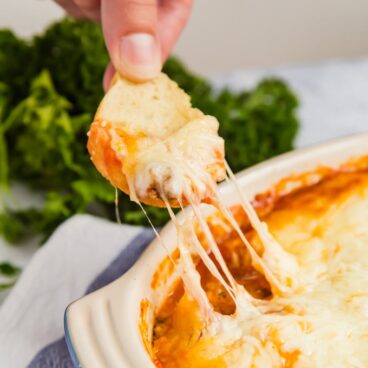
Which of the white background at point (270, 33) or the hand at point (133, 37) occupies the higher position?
the hand at point (133, 37)

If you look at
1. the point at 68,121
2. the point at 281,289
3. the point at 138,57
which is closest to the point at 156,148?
the point at 138,57

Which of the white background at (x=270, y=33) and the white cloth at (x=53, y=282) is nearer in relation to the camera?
the white cloth at (x=53, y=282)

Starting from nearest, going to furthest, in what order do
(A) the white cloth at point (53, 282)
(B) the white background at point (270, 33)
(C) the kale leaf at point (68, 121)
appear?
1. (A) the white cloth at point (53, 282)
2. (C) the kale leaf at point (68, 121)
3. (B) the white background at point (270, 33)

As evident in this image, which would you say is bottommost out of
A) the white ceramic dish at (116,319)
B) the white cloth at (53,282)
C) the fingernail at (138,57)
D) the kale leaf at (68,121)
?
the white cloth at (53,282)

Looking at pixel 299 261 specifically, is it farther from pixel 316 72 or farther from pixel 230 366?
pixel 316 72

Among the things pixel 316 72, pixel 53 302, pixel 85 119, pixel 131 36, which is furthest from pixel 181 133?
pixel 316 72

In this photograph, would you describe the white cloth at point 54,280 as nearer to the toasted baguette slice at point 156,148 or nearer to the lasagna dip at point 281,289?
the lasagna dip at point 281,289

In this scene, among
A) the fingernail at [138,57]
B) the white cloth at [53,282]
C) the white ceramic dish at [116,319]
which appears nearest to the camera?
the white ceramic dish at [116,319]

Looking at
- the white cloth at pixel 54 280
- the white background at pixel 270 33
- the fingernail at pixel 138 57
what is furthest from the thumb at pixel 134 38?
the white background at pixel 270 33
